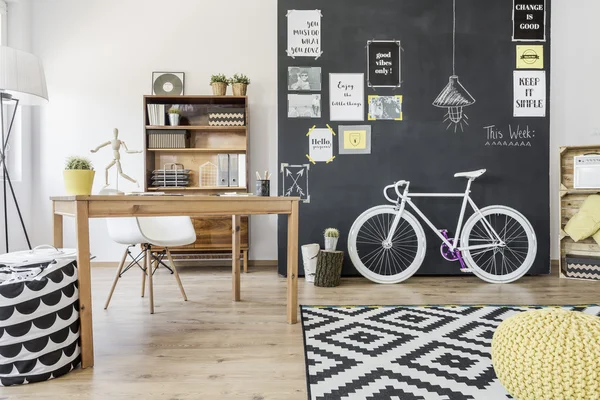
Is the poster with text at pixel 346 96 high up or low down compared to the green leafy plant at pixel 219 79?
down

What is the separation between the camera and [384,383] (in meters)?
1.59

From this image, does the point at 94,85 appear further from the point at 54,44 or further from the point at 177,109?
the point at 177,109

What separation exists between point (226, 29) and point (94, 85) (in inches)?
56.1

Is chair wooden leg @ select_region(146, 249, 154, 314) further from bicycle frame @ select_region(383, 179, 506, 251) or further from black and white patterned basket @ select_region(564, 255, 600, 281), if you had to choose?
black and white patterned basket @ select_region(564, 255, 600, 281)

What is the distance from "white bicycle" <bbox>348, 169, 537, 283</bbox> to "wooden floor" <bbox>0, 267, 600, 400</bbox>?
6.2 inches

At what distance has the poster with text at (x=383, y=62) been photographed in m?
3.71

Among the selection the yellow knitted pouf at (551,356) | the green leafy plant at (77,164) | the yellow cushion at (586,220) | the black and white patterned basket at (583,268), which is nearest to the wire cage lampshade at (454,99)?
the yellow cushion at (586,220)

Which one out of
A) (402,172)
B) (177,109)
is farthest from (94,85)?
(402,172)

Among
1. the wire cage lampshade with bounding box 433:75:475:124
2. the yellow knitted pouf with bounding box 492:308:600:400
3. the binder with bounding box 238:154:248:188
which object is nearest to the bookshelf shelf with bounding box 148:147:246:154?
the binder with bounding box 238:154:248:188

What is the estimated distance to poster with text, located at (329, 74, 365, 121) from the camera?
12.2ft

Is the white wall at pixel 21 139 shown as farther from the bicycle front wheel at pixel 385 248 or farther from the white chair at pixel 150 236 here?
the bicycle front wheel at pixel 385 248

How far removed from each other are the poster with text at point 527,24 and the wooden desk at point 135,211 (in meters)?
2.82

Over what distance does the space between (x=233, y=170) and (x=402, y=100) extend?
5.59 feet

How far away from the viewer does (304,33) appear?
370 cm
